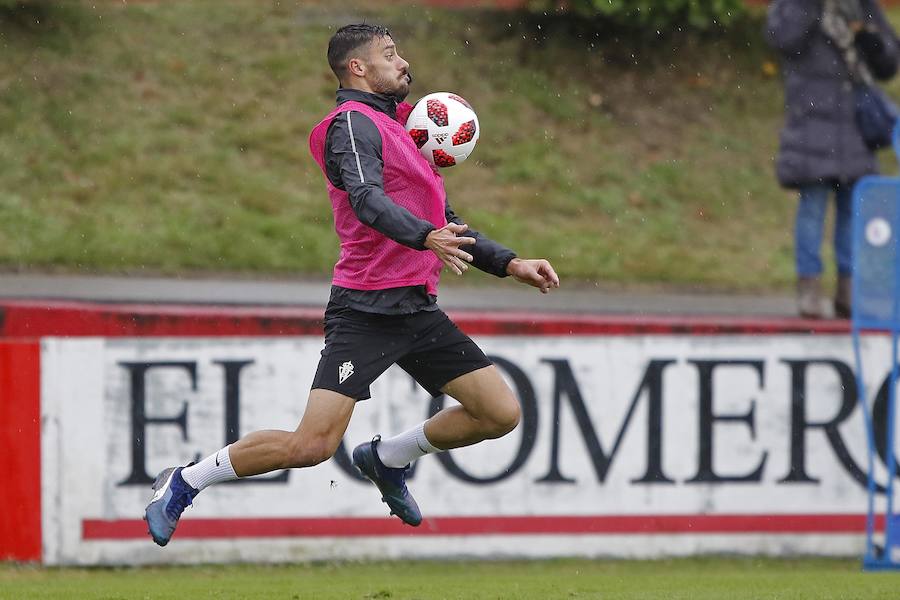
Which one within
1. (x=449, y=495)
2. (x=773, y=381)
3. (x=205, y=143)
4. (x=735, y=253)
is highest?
(x=205, y=143)

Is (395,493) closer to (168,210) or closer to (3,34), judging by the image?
(168,210)

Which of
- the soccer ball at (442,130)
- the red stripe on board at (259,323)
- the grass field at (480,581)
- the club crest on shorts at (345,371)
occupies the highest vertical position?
the soccer ball at (442,130)

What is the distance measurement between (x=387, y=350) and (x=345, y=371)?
0.20m

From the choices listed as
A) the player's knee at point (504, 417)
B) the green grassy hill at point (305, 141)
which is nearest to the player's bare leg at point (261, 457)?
the player's knee at point (504, 417)

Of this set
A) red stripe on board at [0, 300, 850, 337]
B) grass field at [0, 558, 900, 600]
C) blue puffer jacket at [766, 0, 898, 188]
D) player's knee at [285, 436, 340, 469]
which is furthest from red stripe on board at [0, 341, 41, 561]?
blue puffer jacket at [766, 0, 898, 188]

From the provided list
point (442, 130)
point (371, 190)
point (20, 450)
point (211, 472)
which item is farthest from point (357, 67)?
point (20, 450)

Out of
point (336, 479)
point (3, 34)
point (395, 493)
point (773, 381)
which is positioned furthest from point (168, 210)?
point (395, 493)

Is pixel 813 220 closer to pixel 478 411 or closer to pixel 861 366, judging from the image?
pixel 861 366

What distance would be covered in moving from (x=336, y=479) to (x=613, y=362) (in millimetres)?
1733

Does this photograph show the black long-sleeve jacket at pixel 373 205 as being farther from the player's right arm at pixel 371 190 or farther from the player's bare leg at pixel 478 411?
the player's bare leg at pixel 478 411

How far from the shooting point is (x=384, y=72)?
224 inches

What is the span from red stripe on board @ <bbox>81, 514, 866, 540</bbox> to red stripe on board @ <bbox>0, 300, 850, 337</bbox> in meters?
1.06

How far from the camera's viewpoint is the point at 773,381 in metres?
8.48

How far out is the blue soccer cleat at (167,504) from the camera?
5844mm
